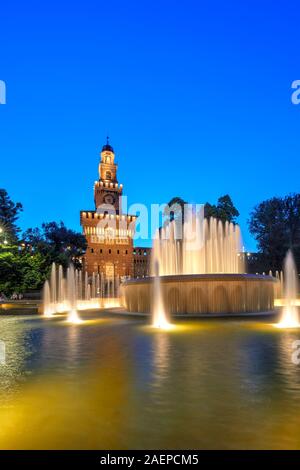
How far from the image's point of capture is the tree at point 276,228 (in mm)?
38250

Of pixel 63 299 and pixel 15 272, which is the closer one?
pixel 15 272

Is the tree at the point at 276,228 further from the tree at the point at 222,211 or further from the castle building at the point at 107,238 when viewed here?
the castle building at the point at 107,238

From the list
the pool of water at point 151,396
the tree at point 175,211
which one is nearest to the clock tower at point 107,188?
the tree at point 175,211

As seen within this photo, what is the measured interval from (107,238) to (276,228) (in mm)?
45978

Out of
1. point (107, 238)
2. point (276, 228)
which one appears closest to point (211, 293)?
point (276, 228)

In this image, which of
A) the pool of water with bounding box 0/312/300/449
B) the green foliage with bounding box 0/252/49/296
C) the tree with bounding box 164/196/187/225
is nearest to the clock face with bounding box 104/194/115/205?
the tree with bounding box 164/196/187/225

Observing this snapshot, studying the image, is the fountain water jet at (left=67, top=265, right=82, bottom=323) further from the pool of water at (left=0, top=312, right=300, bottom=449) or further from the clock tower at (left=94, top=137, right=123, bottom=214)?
the clock tower at (left=94, top=137, right=123, bottom=214)

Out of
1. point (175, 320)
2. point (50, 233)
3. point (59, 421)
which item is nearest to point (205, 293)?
point (175, 320)

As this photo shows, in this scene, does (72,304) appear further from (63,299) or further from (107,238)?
(107,238)

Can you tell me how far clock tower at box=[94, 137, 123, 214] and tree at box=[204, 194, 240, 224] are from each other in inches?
1675

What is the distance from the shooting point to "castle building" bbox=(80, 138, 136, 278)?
77250 millimetres

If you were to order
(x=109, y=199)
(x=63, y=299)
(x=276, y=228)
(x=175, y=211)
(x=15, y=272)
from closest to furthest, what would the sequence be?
1. (x=15, y=272)
2. (x=63, y=299)
3. (x=276, y=228)
4. (x=175, y=211)
5. (x=109, y=199)

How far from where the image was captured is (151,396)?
13.0 feet
